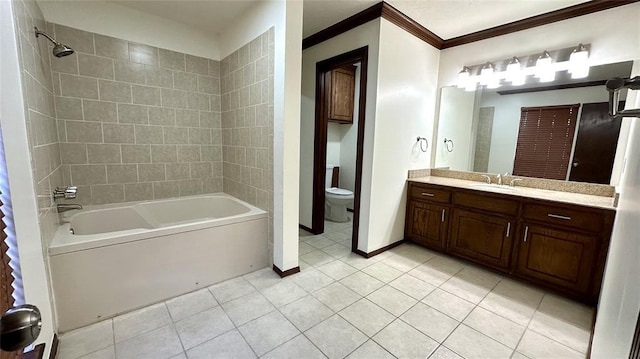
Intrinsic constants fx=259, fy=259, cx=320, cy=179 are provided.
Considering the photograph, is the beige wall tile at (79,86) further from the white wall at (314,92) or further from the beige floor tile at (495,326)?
the beige floor tile at (495,326)

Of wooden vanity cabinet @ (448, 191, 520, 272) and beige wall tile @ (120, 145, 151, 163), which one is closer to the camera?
wooden vanity cabinet @ (448, 191, 520, 272)

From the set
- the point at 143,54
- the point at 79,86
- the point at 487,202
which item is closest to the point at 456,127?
the point at 487,202

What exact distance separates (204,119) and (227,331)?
221cm

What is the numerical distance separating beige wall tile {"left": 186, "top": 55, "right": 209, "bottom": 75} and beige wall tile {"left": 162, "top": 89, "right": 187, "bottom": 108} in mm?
276

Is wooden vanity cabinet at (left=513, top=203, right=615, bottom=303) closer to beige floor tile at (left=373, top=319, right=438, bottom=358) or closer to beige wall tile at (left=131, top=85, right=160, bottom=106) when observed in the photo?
beige floor tile at (left=373, top=319, right=438, bottom=358)

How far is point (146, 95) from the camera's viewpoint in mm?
2541

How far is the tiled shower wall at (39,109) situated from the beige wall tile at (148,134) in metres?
0.59

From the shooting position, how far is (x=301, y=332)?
159 centimetres

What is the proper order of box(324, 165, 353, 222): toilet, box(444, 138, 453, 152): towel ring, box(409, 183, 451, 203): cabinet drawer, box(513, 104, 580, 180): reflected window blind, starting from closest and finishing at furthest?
box(513, 104, 580, 180): reflected window blind → box(409, 183, 451, 203): cabinet drawer → box(444, 138, 453, 152): towel ring → box(324, 165, 353, 222): toilet


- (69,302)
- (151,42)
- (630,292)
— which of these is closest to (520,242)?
(630,292)

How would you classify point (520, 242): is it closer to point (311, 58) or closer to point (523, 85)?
point (523, 85)

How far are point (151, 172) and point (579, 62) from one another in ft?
13.2

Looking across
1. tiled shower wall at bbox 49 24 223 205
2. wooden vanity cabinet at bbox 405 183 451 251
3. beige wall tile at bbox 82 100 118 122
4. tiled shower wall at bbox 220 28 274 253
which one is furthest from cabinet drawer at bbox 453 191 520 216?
beige wall tile at bbox 82 100 118 122

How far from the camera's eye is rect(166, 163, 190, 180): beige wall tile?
277 cm
